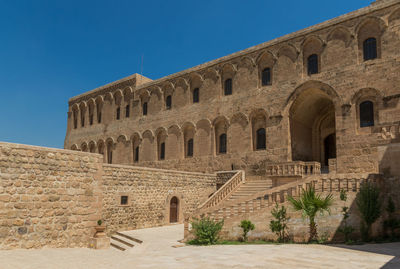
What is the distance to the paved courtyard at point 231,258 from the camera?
768 cm

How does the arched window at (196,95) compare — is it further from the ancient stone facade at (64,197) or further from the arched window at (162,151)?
the ancient stone facade at (64,197)

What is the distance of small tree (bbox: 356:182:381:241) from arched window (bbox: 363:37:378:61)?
8851mm

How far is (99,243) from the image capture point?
12.5 m

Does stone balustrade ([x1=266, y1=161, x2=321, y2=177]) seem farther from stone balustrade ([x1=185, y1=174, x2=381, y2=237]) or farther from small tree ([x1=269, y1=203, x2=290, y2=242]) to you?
small tree ([x1=269, y1=203, x2=290, y2=242])

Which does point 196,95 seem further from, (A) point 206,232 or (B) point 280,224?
(B) point 280,224

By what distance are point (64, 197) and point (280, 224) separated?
7.67m

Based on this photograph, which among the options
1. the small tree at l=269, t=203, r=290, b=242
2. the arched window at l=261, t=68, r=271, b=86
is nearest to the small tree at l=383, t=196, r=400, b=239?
the small tree at l=269, t=203, r=290, b=242

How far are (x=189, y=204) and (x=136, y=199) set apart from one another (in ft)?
13.0

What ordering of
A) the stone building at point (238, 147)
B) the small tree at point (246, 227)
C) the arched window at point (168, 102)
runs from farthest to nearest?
the arched window at point (168, 102)
the small tree at point (246, 227)
the stone building at point (238, 147)

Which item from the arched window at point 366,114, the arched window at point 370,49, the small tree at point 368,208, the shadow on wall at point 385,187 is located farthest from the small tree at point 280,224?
the arched window at point 370,49

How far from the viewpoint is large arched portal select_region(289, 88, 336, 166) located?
19.9 metres

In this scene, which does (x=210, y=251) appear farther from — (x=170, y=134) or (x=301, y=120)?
(x=170, y=134)

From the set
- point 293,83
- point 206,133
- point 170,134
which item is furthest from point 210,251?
point 170,134

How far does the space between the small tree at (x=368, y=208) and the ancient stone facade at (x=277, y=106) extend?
1922mm
